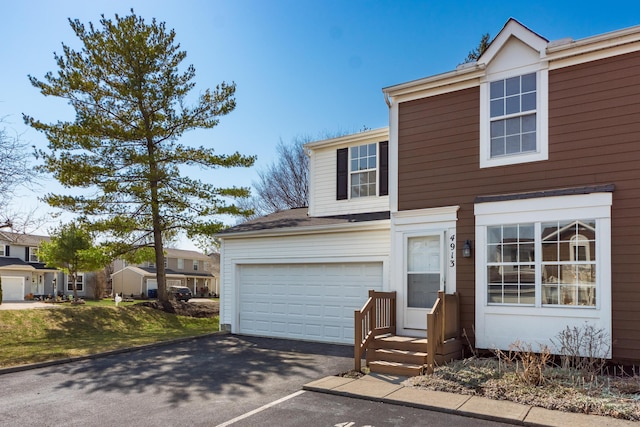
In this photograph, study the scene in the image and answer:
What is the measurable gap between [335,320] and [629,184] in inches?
260

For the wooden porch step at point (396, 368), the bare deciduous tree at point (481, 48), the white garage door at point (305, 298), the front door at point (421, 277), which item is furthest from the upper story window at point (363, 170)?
the bare deciduous tree at point (481, 48)

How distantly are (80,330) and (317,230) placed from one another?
7.92 meters

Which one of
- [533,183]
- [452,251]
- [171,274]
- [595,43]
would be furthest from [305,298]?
[171,274]

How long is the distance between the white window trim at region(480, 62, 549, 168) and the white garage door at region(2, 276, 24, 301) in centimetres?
3275

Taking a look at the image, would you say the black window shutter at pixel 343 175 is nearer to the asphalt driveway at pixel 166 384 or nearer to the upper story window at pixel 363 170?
the upper story window at pixel 363 170

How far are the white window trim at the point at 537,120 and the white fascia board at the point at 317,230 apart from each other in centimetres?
274

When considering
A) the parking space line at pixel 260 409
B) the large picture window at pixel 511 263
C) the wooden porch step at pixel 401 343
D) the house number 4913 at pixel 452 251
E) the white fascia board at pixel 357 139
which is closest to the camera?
the parking space line at pixel 260 409

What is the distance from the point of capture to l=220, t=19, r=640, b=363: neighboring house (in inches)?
284

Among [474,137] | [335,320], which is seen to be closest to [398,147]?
[474,137]

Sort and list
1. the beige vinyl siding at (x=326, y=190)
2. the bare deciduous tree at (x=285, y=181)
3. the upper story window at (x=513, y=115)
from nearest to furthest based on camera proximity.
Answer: the upper story window at (x=513, y=115), the beige vinyl siding at (x=326, y=190), the bare deciduous tree at (x=285, y=181)

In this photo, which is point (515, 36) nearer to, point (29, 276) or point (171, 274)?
point (29, 276)

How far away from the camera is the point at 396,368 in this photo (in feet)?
24.6

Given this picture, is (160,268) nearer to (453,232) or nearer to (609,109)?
(453,232)

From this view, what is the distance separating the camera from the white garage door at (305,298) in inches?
429
